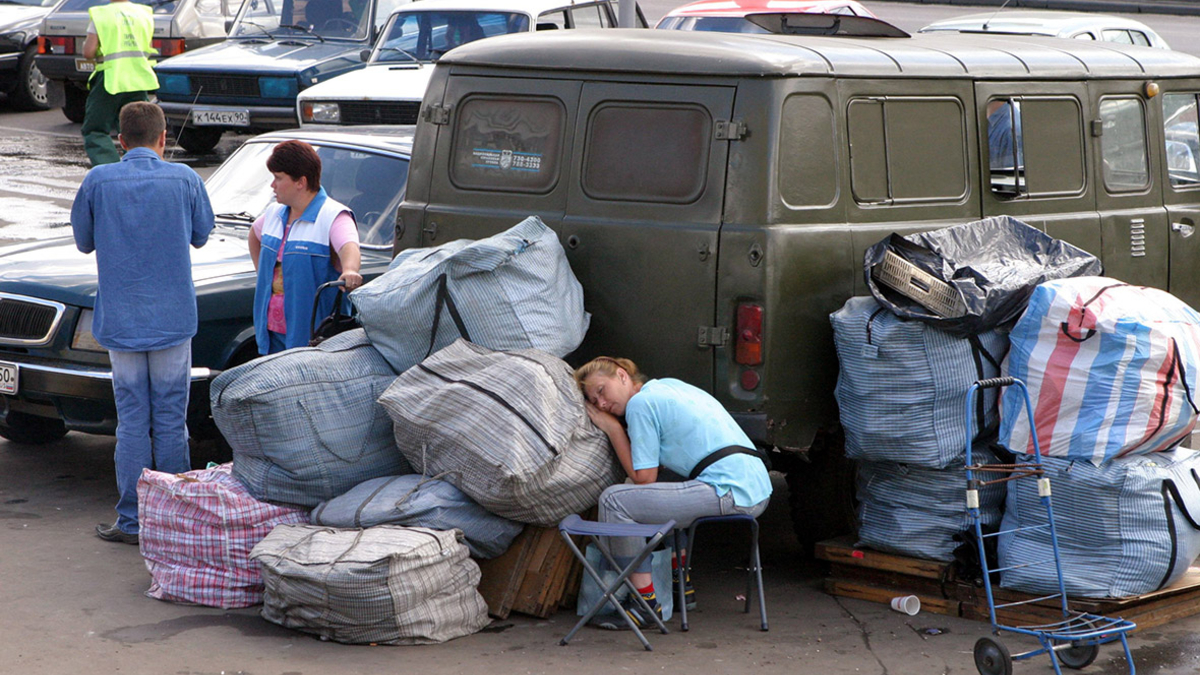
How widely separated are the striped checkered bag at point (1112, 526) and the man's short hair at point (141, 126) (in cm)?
386

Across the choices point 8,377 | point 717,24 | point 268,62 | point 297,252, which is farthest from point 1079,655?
point 268,62

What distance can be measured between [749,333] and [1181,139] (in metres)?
3.17

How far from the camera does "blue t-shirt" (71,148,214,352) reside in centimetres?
598

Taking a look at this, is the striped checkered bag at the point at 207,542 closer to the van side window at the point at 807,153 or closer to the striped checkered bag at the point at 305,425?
the striped checkered bag at the point at 305,425

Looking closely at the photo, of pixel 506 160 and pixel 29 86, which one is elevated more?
pixel 506 160

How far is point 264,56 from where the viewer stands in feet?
46.3

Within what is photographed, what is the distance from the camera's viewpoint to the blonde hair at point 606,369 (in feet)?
18.2

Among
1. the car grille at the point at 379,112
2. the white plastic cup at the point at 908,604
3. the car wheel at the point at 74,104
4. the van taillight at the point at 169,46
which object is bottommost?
the car wheel at the point at 74,104

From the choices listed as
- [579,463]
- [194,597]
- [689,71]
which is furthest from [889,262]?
[194,597]

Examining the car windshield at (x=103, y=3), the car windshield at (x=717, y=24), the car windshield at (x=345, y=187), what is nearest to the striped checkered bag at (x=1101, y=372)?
the car windshield at (x=345, y=187)

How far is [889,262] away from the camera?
5.61 meters

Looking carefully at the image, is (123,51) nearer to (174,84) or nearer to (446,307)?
(174,84)

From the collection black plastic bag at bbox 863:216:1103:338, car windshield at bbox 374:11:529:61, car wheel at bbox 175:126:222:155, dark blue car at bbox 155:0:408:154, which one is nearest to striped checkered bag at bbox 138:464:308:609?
black plastic bag at bbox 863:216:1103:338

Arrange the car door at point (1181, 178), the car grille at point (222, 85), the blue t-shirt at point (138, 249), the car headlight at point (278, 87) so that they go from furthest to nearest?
the car grille at point (222, 85), the car headlight at point (278, 87), the car door at point (1181, 178), the blue t-shirt at point (138, 249)
